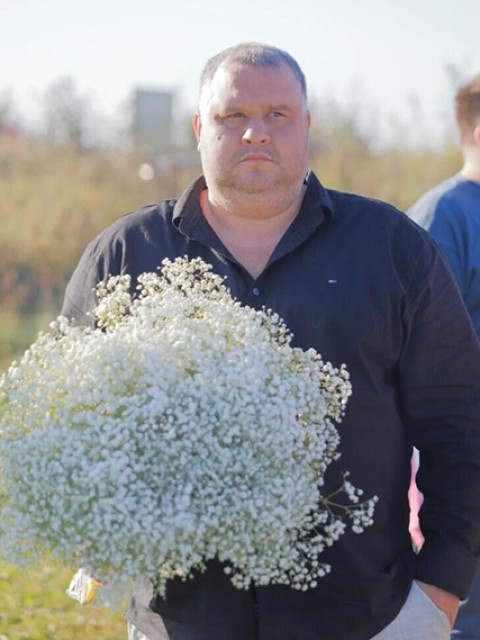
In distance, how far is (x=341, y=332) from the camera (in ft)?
10.1

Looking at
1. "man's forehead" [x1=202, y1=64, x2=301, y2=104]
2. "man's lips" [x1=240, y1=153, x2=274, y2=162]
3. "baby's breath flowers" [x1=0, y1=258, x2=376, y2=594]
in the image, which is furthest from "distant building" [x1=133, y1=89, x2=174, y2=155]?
"baby's breath flowers" [x1=0, y1=258, x2=376, y2=594]

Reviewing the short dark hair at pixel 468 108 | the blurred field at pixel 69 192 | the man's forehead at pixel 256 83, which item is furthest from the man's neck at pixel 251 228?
the blurred field at pixel 69 192

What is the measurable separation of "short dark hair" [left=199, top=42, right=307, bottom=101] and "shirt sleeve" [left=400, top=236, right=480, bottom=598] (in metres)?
0.63

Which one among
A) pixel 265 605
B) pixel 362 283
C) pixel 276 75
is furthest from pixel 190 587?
pixel 276 75

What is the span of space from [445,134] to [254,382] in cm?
1168

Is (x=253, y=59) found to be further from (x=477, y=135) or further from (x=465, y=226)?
(x=477, y=135)

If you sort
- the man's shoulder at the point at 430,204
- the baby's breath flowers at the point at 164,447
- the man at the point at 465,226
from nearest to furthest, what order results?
1. the baby's breath flowers at the point at 164,447
2. the man at the point at 465,226
3. the man's shoulder at the point at 430,204

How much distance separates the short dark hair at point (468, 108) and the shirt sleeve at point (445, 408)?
1.62 metres

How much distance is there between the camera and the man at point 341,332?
306 centimetres

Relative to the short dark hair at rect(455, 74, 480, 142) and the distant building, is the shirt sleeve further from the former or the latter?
the distant building

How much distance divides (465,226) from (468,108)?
1.99 feet

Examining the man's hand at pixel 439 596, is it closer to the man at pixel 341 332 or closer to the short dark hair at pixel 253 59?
the man at pixel 341 332

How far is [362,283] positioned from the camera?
310cm

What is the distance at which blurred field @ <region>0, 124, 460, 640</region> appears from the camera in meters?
12.2
